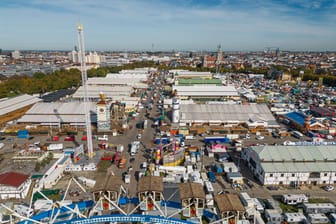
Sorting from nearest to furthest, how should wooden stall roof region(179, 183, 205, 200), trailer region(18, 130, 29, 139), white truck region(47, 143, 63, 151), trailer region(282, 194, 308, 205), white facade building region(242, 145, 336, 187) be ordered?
wooden stall roof region(179, 183, 205, 200), trailer region(282, 194, 308, 205), white facade building region(242, 145, 336, 187), white truck region(47, 143, 63, 151), trailer region(18, 130, 29, 139)

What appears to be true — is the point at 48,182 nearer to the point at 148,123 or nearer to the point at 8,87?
the point at 148,123

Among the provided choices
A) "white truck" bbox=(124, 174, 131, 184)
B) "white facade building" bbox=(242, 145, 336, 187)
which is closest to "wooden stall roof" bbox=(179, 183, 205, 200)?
"white truck" bbox=(124, 174, 131, 184)

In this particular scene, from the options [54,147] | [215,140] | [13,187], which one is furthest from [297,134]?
[13,187]

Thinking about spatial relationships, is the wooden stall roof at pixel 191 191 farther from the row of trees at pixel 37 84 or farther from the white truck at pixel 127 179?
the row of trees at pixel 37 84

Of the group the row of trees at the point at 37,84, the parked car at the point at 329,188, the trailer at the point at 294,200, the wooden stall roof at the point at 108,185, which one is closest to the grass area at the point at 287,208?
the trailer at the point at 294,200

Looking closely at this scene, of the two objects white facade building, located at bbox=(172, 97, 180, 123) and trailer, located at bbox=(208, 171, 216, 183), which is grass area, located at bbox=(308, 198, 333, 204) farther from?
white facade building, located at bbox=(172, 97, 180, 123)

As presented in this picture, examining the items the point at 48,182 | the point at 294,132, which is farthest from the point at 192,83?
the point at 48,182

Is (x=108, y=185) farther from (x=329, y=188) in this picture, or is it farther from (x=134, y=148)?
(x=329, y=188)

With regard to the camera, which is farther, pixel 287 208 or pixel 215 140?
pixel 215 140
